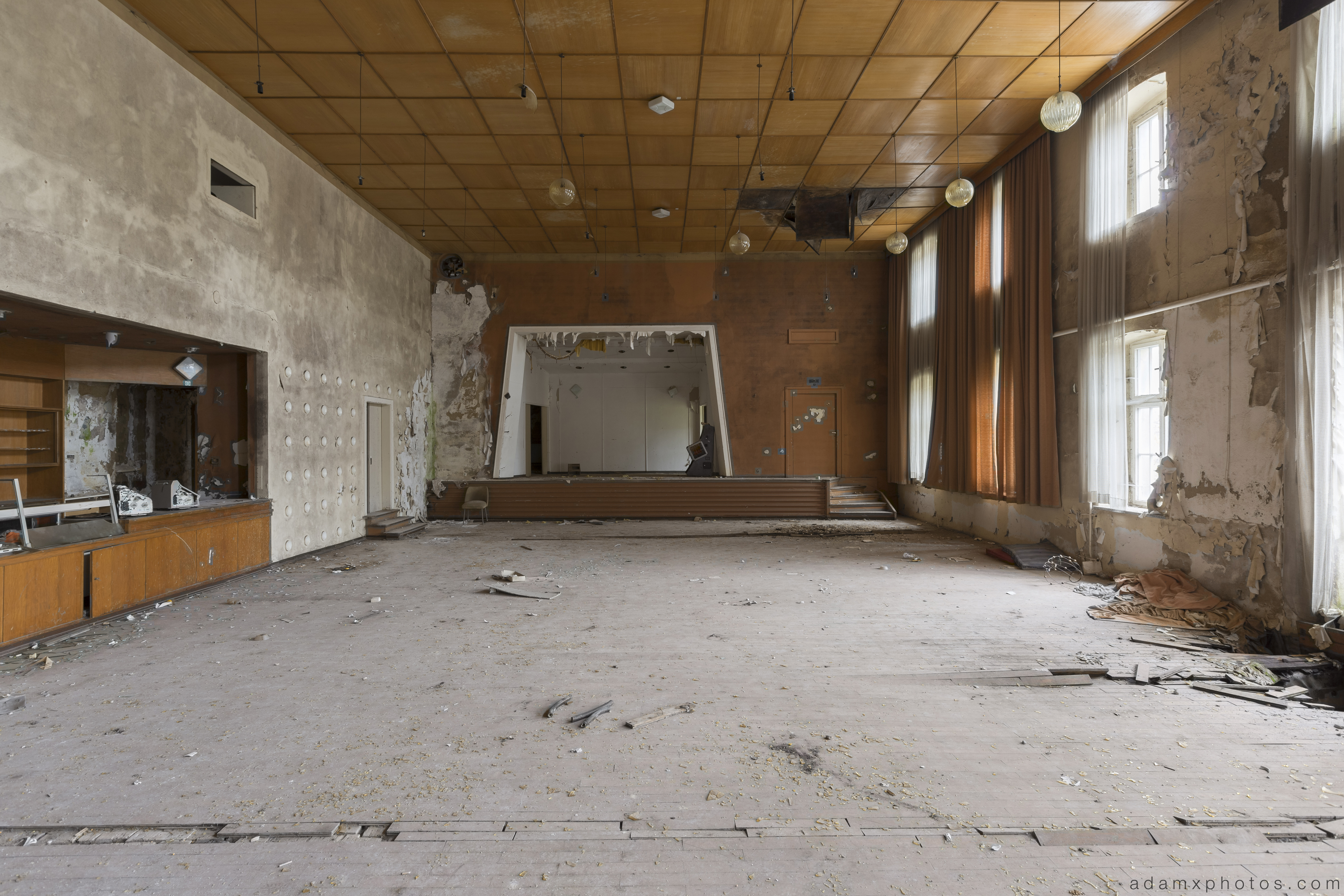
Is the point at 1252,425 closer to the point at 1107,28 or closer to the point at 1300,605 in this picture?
the point at 1300,605

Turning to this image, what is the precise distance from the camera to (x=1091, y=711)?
3141 millimetres

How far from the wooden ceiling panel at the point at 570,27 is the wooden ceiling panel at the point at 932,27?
2.40 meters

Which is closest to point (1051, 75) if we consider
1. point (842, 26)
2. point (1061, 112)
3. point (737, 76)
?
point (1061, 112)

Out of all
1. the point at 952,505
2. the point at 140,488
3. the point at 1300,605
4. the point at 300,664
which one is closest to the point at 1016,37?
the point at 1300,605

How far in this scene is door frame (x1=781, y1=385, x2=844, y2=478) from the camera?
462 inches

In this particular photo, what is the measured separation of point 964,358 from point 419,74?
7.35 m

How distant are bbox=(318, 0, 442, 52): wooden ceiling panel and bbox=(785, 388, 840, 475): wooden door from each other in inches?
323

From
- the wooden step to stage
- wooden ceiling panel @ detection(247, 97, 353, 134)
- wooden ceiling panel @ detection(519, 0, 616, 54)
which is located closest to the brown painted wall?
the wooden step to stage

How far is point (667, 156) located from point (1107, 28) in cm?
440

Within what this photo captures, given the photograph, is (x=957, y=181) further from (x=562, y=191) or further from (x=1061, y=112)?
(x=562, y=191)

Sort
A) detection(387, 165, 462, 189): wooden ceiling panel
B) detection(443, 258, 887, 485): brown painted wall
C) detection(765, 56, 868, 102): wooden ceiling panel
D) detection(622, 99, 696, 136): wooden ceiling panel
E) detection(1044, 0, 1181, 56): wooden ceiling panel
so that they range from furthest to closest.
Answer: detection(443, 258, 887, 485): brown painted wall < detection(387, 165, 462, 189): wooden ceiling panel < detection(622, 99, 696, 136): wooden ceiling panel < detection(765, 56, 868, 102): wooden ceiling panel < detection(1044, 0, 1181, 56): wooden ceiling panel

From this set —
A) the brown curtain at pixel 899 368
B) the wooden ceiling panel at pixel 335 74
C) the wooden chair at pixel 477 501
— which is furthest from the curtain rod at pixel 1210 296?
the wooden chair at pixel 477 501

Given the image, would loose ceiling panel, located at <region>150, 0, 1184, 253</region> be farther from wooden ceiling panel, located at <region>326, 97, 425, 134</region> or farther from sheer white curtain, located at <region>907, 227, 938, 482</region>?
sheer white curtain, located at <region>907, 227, 938, 482</region>

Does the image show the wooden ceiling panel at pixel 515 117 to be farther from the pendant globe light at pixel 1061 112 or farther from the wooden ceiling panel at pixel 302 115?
the pendant globe light at pixel 1061 112
